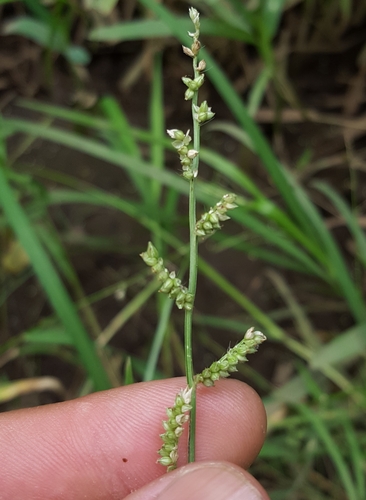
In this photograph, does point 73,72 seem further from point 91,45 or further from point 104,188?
point 104,188

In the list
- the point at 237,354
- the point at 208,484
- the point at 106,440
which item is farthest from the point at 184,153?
the point at 106,440

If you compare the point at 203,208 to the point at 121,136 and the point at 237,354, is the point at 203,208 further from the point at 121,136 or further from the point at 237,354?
the point at 237,354

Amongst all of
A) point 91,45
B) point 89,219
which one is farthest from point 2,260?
point 91,45

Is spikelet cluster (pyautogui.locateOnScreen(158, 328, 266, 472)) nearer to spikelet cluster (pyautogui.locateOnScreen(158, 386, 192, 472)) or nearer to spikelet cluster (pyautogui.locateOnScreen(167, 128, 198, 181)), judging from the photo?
spikelet cluster (pyautogui.locateOnScreen(158, 386, 192, 472))

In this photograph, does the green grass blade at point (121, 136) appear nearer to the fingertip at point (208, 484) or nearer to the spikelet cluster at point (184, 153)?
the spikelet cluster at point (184, 153)

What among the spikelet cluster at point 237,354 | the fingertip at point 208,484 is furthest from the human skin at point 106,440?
the spikelet cluster at point 237,354

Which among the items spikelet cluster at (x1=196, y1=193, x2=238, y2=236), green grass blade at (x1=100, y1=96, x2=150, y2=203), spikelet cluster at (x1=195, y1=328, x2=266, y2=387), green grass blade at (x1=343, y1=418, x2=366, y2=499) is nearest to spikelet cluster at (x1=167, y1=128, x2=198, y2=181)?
spikelet cluster at (x1=196, y1=193, x2=238, y2=236)
